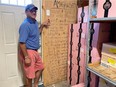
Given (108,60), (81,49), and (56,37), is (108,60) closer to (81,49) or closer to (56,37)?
(81,49)

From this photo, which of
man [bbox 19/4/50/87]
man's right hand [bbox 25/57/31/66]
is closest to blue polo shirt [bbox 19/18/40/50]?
man [bbox 19/4/50/87]

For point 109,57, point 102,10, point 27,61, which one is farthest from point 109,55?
point 27,61

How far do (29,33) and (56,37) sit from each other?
64 centimetres

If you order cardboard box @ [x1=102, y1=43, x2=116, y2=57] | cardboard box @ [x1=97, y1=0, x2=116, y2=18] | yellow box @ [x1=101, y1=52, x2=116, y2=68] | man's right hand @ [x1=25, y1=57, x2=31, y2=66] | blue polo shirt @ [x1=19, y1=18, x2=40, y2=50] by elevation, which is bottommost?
man's right hand @ [x1=25, y1=57, x2=31, y2=66]

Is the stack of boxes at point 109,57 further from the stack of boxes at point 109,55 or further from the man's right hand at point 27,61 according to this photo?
the man's right hand at point 27,61

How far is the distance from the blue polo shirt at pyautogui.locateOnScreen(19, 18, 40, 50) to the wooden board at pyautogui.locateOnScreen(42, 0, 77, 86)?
30 centimetres

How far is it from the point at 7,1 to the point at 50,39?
941 mm

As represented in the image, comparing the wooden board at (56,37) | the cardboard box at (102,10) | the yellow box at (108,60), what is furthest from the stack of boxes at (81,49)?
the cardboard box at (102,10)

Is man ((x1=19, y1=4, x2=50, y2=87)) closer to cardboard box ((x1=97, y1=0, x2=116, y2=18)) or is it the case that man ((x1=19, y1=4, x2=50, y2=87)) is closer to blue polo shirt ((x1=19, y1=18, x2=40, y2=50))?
blue polo shirt ((x1=19, y1=18, x2=40, y2=50))

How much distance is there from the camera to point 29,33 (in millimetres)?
1873

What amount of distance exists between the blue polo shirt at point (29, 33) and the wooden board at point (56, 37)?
0.30 metres

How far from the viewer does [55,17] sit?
2.30m

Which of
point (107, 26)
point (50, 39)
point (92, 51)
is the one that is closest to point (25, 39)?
point (50, 39)

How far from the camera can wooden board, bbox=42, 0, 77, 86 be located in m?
2.26
